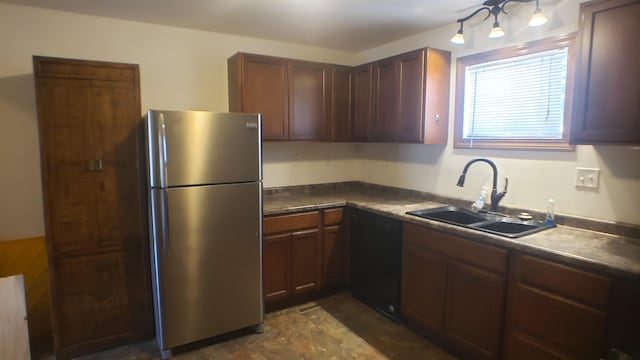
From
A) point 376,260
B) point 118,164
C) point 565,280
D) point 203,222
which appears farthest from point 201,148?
point 565,280

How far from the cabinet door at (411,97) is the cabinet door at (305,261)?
3.73ft

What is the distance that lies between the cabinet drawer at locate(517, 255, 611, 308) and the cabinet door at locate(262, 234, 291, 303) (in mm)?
1702

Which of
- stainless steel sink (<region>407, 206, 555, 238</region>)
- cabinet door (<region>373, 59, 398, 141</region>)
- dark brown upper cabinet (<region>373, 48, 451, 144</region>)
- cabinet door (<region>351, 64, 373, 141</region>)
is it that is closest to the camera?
stainless steel sink (<region>407, 206, 555, 238</region>)

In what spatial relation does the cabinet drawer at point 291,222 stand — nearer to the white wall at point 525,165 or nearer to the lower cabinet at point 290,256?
the lower cabinet at point 290,256

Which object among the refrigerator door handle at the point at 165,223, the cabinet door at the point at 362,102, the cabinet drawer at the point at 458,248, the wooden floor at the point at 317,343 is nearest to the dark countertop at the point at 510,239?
the cabinet drawer at the point at 458,248

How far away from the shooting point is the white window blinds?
2352mm

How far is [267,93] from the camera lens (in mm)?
3105

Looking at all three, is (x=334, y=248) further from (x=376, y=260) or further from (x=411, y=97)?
(x=411, y=97)

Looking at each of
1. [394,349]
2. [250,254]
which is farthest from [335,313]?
[250,254]

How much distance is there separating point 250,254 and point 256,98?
1293 mm

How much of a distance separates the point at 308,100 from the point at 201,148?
4.18 feet

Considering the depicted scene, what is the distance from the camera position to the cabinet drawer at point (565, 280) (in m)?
1.65

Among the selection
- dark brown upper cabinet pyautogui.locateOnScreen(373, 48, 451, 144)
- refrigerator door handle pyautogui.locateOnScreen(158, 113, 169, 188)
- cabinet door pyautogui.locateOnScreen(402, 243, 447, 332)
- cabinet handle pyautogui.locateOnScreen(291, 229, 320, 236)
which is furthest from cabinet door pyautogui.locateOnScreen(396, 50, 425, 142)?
refrigerator door handle pyautogui.locateOnScreen(158, 113, 169, 188)

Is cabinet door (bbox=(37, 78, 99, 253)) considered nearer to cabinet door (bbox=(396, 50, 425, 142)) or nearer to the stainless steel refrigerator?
the stainless steel refrigerator
